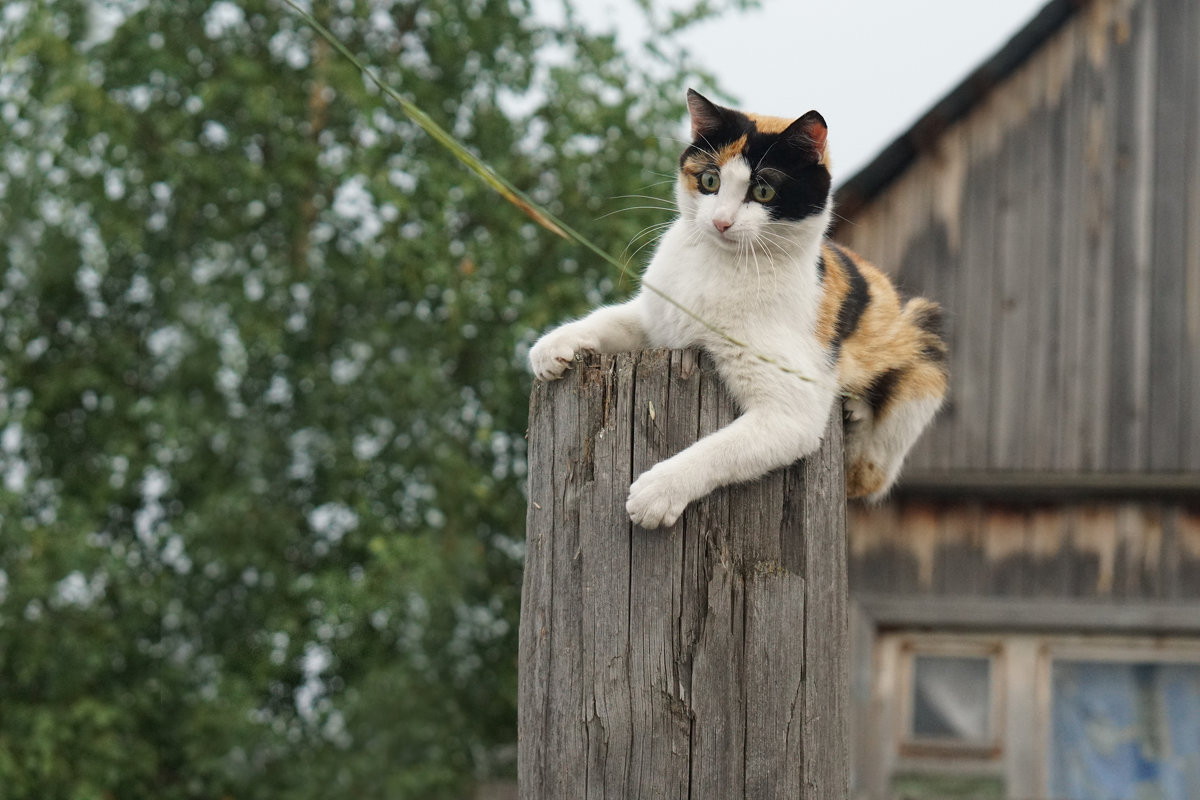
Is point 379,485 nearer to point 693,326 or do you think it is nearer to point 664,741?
point 693,326

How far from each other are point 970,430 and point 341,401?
4685 millimetres

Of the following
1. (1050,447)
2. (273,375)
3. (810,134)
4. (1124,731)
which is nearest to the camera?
(810,134)

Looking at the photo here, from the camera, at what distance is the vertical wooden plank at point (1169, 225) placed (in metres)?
7.65

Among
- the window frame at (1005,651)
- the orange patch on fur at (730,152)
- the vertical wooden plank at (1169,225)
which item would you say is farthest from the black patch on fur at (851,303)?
the vertical wooden plank at (1169,225)

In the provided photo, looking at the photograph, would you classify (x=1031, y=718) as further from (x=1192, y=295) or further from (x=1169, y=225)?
(x=1169, y=225)

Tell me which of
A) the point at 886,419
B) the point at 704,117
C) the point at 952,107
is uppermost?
the point at 952,107

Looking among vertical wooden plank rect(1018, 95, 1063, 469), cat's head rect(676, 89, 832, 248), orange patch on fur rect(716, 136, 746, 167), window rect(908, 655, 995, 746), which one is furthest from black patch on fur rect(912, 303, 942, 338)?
window rect(908, 655, 995, 746)

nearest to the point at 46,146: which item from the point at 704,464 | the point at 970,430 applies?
the point at 970,430

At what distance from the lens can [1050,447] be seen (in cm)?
775

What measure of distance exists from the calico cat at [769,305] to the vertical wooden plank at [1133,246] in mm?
4487

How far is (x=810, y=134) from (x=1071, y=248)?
5261mm

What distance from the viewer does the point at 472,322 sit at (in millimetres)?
9227

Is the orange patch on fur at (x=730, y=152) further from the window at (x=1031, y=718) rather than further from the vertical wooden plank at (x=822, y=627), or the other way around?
the window at (x=1031, y=718)

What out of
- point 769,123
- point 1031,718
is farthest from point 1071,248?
point 769,123
